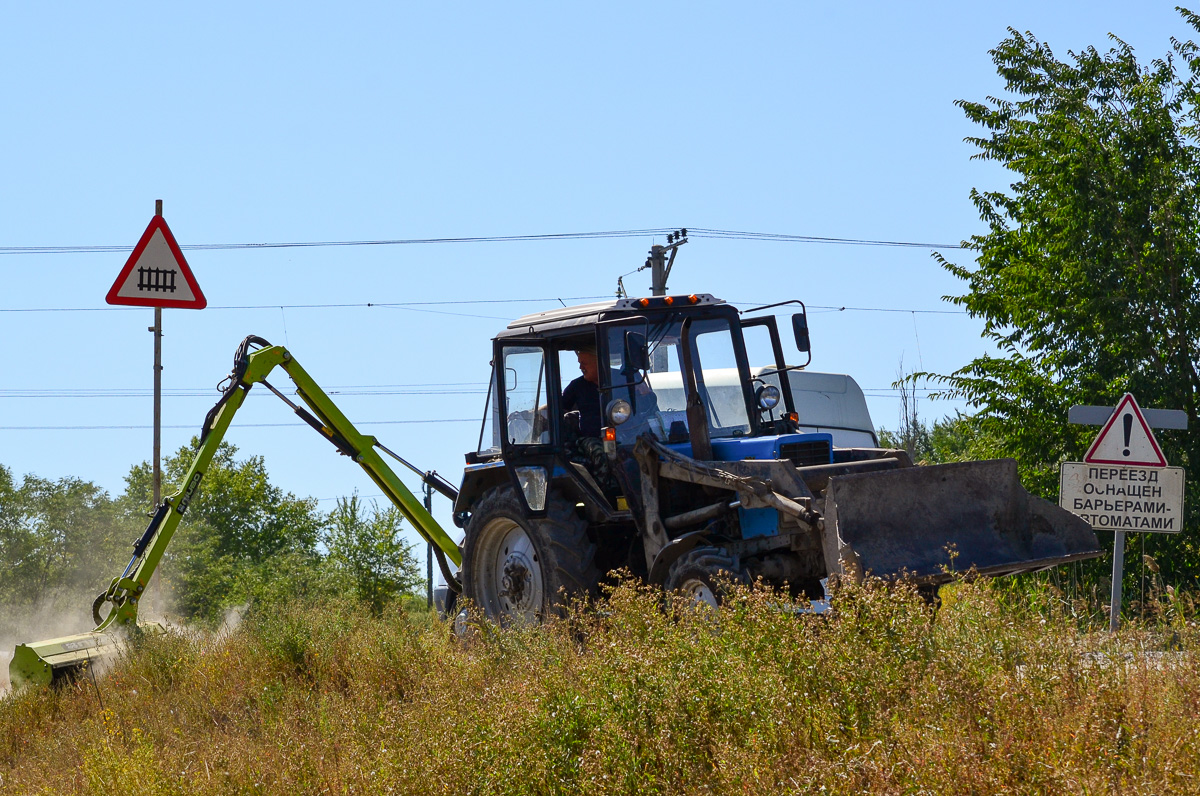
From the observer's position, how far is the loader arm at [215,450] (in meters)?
10.5

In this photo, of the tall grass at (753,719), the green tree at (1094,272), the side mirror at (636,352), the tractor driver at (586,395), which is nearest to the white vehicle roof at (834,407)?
the green tree at (1094,272)

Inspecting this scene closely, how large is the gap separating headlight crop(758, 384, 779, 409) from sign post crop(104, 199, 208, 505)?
15.1ft

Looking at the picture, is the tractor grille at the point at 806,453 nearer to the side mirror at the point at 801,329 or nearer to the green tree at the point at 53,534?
the side mirror at the point at 801,329

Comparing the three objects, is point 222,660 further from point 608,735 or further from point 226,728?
point 608,735

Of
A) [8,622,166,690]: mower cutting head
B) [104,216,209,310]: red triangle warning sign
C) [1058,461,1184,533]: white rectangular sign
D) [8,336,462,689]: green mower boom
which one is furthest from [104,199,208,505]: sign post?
[1058,461,1184,533]: white rectangular sign

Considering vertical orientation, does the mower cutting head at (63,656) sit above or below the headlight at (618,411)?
below

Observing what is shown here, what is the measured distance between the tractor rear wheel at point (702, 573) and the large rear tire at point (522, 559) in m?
Result: 0.79

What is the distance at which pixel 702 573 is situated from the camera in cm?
771

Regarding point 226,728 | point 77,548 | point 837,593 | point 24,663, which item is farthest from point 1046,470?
point 77,548

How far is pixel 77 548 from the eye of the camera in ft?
125

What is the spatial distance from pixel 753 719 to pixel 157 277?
6.67 meters

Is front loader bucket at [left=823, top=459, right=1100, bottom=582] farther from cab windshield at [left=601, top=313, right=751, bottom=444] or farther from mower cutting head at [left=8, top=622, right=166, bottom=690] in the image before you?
mower cutting head at [left=8, top=622, right=166, bottom=690]

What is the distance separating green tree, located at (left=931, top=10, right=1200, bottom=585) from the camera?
504 inches

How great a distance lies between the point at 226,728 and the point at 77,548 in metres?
33.7
